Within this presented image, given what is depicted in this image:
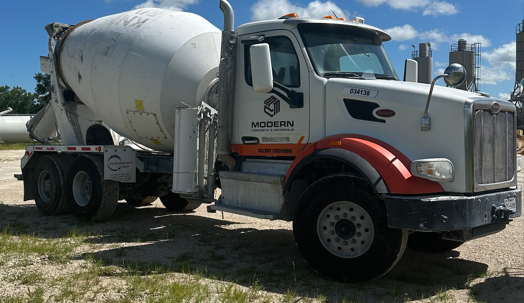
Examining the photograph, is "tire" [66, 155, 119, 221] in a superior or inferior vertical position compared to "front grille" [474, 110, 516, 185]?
inferior

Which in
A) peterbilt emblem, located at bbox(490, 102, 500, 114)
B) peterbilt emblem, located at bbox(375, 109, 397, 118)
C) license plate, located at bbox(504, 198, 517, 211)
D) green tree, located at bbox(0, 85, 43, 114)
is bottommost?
license plate, located at bbox(504, 198, 517, 211)

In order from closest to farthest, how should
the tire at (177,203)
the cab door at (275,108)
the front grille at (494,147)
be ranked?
the front grille at (494,147) < the cab door at (275,108) < the tire at (177,203)

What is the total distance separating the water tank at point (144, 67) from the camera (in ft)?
26.7

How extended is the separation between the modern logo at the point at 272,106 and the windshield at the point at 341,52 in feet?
2.20

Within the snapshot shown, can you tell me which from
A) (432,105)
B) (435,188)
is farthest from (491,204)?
(432,105)

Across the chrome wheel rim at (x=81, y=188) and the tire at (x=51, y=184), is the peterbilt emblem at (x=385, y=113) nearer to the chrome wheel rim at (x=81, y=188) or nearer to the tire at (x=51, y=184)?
the chrome wheel rim at (x=81, y=188)

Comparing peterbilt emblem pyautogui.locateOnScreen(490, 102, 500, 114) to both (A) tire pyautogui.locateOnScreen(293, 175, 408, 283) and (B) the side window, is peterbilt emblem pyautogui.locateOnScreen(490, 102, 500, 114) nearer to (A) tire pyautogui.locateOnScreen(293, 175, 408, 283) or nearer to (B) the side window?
(A) tire pyautogui.locateOnScreen(293, 175, 408, 283)

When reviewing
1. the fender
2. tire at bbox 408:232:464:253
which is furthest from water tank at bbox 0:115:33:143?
the fender

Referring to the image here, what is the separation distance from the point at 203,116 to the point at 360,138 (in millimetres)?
2530

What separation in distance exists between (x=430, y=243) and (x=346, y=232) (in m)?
2.13

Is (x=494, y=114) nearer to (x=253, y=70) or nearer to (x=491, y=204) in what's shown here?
(x=491, y=204)

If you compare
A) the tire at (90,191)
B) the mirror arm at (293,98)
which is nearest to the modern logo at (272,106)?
the mirror arm at (293,98)

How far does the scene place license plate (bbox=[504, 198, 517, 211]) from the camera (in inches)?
229

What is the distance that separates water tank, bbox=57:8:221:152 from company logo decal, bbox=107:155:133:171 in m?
0.45
